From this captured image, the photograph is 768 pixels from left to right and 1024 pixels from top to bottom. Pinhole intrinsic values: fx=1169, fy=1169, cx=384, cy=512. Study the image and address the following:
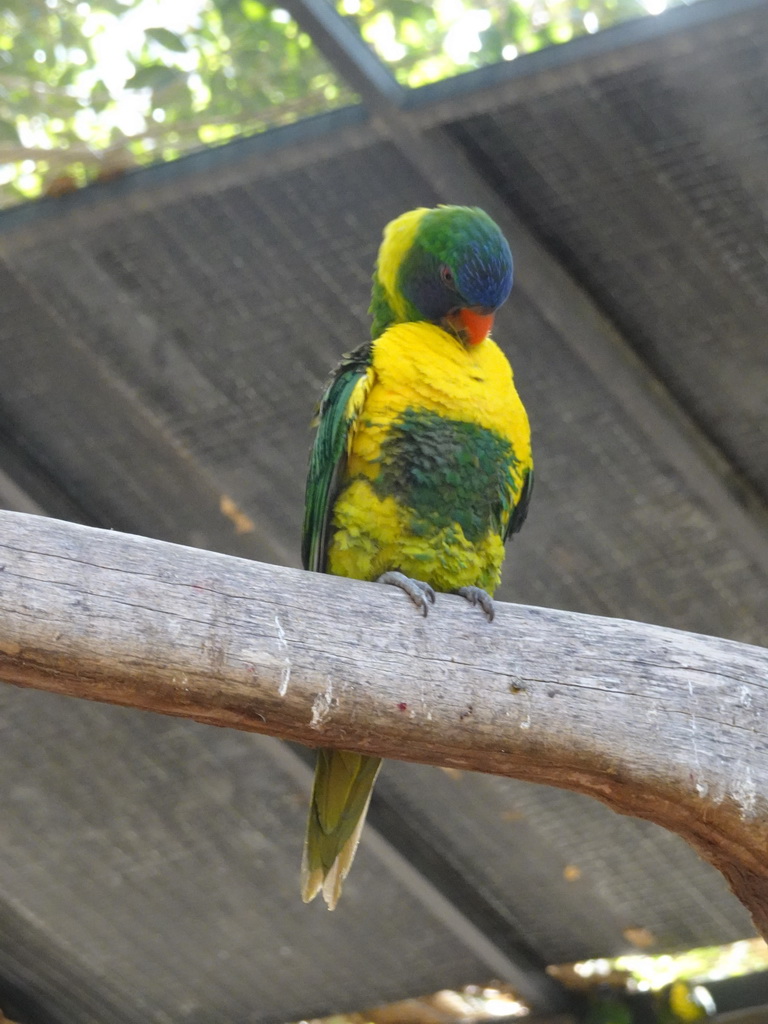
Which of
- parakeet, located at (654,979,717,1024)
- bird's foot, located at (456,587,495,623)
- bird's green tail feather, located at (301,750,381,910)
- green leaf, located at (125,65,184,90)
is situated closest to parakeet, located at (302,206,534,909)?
bird's green tail feather, located at (301,750,381,910)

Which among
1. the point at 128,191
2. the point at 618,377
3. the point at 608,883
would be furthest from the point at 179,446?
the point at 608,883

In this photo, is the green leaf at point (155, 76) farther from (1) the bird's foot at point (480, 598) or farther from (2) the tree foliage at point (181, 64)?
(1) the bird's foot at point (480, 598)

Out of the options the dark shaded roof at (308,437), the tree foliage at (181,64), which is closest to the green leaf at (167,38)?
the tree foliage at (181,64)

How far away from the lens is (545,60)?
7.79 feet

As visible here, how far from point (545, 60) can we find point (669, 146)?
0.33m

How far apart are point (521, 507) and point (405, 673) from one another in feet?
2.64

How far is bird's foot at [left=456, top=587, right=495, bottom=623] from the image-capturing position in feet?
6.50

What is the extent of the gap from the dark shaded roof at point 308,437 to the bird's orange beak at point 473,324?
11.5 inches

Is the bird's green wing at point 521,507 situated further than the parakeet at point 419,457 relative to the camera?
Yes

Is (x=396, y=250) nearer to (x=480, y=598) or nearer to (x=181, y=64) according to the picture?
(x=181, y=64)

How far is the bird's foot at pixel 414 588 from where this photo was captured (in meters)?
1.96

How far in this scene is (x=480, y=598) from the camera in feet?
6.68

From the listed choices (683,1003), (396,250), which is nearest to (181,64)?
(396,250)

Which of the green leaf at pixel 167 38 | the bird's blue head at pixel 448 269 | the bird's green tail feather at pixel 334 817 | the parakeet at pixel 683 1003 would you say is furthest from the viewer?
the parakeet at pixel 683 1003
